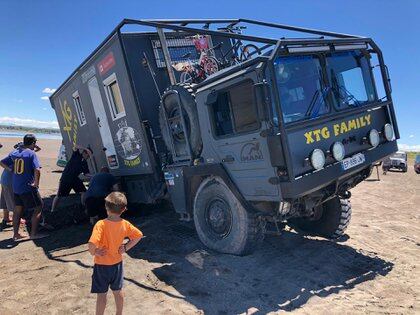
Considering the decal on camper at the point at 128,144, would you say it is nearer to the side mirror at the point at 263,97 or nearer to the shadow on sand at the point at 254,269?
the shadow on sand at the point at 254,269

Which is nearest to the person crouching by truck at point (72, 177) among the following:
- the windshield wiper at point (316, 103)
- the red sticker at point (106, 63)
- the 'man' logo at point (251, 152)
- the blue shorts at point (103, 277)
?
the red sticker at point (106, 63)

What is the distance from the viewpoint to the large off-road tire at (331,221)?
21.9ft

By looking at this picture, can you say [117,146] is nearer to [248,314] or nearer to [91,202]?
[91,202]

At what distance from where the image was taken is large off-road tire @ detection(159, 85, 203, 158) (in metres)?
6.12

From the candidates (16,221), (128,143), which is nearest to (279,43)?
(128,143)

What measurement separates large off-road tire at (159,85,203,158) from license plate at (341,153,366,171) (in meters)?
2.06

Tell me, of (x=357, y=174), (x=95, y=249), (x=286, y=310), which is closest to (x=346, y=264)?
(x=357, y=174)

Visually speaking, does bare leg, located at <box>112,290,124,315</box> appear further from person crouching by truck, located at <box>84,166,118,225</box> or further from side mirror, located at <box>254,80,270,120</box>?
person crouching by truck, located at <box>84,166,118,225</box>

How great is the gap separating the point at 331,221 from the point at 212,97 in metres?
2.98

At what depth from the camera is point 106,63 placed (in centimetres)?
780

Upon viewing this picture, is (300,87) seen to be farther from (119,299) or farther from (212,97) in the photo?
(119,299)

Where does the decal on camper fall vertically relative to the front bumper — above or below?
above

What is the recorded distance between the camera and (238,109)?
5.34 meters

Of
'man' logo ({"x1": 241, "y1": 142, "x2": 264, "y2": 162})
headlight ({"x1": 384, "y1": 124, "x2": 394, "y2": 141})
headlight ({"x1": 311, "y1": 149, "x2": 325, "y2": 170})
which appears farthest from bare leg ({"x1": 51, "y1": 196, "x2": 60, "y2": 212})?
headlight ({"x1": 384, "y1": 124, "x2": 394, "y2": 141})
